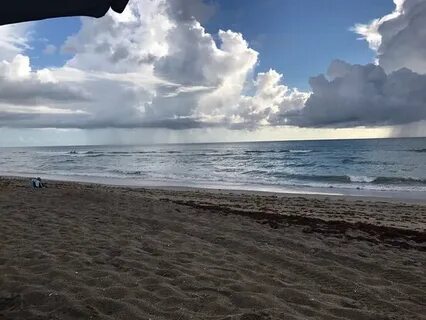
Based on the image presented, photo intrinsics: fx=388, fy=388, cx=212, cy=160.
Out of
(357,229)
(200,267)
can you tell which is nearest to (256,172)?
(357,229)

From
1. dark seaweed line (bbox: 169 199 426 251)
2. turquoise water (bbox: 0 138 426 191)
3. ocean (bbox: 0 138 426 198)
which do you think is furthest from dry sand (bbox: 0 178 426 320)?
turquoise water (bbox: 0 138 426 191)

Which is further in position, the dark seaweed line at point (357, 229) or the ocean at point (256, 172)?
the ocean at point (256, 172)

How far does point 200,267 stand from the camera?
4961 mm

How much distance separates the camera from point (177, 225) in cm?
791

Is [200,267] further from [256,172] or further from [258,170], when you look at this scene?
[258,170]

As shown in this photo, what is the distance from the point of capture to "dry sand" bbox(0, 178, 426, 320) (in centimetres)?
371

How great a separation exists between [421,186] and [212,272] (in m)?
21.3

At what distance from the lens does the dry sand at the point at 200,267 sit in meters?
3.71

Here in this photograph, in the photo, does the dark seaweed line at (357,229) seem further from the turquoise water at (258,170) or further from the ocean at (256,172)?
the turquoise water at (258,170)

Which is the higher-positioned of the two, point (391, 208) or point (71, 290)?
point (71, 290)

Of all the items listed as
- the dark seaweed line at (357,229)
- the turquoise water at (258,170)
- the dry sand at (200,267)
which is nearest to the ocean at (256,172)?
the turquoise water at (258,170)

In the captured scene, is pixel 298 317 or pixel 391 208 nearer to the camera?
pixel 298 317

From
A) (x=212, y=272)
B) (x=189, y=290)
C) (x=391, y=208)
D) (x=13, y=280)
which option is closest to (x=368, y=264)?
(x=212, y=272)

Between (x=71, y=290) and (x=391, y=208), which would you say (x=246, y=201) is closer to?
(x=391, y=208)
